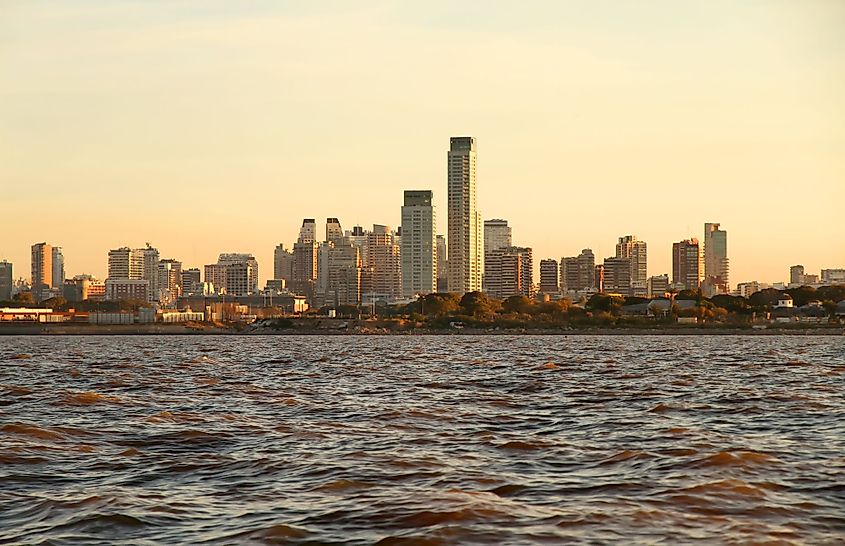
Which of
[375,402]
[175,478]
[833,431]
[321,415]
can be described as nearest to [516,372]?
[375,402]

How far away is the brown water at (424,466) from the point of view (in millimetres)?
16844

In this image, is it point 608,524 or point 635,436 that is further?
point 635,436

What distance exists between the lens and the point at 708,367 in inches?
2594

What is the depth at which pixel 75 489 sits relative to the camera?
67.3 ft

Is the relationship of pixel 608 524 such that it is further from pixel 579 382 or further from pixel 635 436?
pixel 579 382

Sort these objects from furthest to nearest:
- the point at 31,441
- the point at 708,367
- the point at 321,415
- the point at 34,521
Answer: the point at 708,367, the point at 321,415, the point at 31,441, the point at 34,521

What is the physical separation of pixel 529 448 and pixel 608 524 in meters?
8.51

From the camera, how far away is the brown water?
16.8 m

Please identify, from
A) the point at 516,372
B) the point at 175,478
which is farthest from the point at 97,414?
the point at 516,372

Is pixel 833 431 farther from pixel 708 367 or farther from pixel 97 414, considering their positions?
pixel 708 367

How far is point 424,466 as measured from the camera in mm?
22906

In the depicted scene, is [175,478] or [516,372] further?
[516,372]

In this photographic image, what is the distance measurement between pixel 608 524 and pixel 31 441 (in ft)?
54.2

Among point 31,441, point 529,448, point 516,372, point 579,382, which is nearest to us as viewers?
point 529,448
